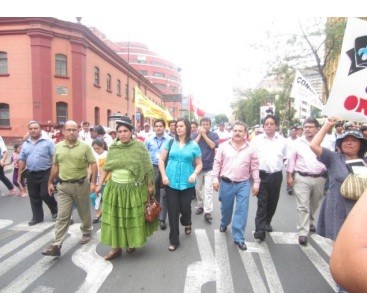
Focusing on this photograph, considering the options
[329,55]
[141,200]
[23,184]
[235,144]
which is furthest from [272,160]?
[329,55]

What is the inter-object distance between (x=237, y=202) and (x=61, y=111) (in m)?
20.0

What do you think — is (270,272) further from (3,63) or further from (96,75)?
(96,75)

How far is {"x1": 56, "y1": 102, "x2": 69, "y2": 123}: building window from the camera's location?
866 inches

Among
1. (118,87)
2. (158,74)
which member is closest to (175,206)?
(118,87)

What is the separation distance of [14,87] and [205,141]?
19.0 m

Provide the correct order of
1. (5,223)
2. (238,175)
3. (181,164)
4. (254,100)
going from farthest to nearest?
(254,100) < (5,223) < (238,175) < (181,164)

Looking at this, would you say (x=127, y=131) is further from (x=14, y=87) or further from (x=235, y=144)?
(x=14, y=87)

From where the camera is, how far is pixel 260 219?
501cm

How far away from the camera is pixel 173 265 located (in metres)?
4.06

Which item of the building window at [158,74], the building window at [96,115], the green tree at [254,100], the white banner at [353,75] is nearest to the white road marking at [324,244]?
the white banner at [353,75]

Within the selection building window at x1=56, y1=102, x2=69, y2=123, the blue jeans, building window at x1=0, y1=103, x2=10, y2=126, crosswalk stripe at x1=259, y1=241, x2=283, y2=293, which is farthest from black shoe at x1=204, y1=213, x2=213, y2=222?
building window at x1=0, y1=103, x2=10, y2=126

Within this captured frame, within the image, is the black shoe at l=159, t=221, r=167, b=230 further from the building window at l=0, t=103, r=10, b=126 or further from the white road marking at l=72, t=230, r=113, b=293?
the building window at l=0, t=103, r=10, b=126

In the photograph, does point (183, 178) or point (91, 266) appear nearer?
point (91, 266)

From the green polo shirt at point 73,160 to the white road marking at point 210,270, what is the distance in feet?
6.78
